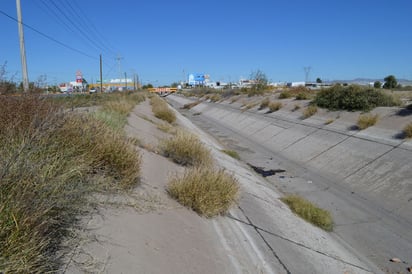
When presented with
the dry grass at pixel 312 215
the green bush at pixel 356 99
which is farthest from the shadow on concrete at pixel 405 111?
the dry grass at pixel 312 215

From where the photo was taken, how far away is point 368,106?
25750mm

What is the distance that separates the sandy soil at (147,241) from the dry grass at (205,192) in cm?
24

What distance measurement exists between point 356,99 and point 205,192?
72.0 feet

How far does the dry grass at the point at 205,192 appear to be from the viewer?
798 cm

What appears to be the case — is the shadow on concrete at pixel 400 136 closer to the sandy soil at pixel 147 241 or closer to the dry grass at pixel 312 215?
the dry grass at pixel 312 215

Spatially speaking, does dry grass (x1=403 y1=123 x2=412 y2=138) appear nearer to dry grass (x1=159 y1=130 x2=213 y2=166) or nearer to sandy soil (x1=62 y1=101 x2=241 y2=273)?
dry grass (x1=159 y1=130 x2=213 y2=166)

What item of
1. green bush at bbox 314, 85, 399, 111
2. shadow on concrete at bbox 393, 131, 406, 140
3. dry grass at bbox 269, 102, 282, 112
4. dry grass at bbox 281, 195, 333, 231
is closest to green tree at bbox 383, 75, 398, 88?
dry grass at bbox 269, 102, 282, 112

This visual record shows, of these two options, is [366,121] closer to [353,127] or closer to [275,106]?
[353,127]

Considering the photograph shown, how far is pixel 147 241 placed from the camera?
5.77 meters

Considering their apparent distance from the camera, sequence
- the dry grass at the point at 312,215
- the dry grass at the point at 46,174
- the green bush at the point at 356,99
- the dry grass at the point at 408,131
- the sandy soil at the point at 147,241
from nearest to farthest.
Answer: the dry grass at the point at 46,174 < the sandy soil at the point at 147,241 < the dry grass at the point at 312,215 < the dry grass at the point at 408,131 < the green bush at the point at 356,99

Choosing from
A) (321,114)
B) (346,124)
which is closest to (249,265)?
(346,124)

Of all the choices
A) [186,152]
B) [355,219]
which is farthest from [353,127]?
[186,152]

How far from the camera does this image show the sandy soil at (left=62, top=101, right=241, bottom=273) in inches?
188

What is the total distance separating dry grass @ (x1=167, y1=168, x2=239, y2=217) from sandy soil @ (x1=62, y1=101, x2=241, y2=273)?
0.79ft
